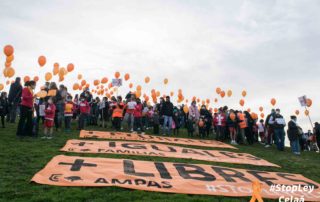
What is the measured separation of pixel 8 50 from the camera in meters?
16.3

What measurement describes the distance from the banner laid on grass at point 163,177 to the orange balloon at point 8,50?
9.15 m

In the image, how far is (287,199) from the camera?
7461 mm

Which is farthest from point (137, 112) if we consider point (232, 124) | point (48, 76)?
point (232, 124)

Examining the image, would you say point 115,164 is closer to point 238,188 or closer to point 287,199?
point 238,188

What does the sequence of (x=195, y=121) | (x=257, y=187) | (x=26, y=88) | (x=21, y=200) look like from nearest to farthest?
(x=257, y=187)
(x=21, y=200)
(x=26, y=88)
(x=195, y=121)

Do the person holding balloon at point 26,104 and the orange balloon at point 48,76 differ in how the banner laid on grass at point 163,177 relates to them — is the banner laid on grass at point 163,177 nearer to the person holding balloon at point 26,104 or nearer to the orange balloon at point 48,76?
the person holding balloon at point 26,104

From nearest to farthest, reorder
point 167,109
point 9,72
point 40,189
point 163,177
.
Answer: point 40,189 < point 163,177 < point 9,72 < point 167,109

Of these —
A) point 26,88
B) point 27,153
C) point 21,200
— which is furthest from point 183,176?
point 26,88

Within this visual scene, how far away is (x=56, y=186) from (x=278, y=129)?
49.9 feet

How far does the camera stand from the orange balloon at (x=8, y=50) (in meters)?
16.2

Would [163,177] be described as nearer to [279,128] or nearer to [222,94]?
[279,128]

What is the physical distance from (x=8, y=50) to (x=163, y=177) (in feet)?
39.8

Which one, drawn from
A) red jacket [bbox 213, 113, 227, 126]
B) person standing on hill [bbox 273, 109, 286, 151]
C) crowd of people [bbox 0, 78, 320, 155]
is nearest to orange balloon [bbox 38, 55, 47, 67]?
crowd of people [bbox 0, 78, 320, 155]

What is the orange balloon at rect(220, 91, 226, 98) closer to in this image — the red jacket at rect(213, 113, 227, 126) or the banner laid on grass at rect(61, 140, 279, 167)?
the red jacket at rect(213, 113, 227, 126)
